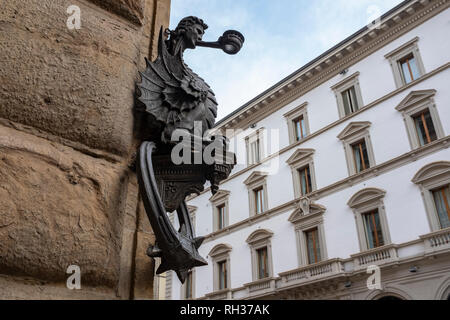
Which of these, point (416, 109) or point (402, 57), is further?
point (402, 57)

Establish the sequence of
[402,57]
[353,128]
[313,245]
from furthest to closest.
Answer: [353,128] → [313,245] → [402,57]

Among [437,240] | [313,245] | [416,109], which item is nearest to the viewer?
[437,240]

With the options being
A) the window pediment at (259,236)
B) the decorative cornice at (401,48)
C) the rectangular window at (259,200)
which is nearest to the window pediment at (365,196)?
the window pediment at (259,236)

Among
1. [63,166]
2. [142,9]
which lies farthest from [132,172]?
[142,9]

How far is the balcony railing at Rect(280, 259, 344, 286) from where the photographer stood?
15.0 m

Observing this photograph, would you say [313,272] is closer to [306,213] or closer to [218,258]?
[306,213]

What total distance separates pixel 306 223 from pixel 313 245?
A: 93 centimetres

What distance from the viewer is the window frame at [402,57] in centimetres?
1528

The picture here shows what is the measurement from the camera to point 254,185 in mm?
20141

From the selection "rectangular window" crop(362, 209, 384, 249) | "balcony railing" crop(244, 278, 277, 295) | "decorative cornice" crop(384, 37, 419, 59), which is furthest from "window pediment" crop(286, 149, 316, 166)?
"balcony railing" crop(244, 278, 277, 295)

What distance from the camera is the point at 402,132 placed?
15.0m

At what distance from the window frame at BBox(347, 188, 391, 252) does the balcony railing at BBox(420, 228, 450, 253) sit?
1.29 meters

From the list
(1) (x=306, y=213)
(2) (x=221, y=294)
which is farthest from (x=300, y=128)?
(2) (x=221, y=294)

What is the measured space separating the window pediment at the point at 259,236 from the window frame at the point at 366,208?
4044mm
